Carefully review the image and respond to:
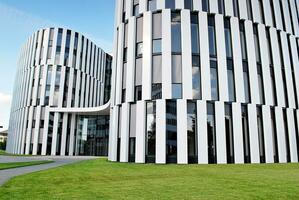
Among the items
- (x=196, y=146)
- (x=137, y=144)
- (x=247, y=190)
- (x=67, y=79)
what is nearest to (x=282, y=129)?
(x=196, y=146)

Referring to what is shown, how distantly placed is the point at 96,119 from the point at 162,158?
89.1 feet

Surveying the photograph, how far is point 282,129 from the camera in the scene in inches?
854

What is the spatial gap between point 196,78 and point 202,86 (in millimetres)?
896

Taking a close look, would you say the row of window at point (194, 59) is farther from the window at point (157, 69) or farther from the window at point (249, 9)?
the window at point (249, 9)

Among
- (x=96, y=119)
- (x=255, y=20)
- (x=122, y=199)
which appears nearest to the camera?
(x=122, y=199)

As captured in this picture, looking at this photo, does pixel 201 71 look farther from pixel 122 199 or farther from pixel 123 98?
pixel 122 199

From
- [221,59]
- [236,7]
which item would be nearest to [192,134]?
[221,59]

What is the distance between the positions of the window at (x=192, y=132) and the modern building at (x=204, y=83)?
76 mm

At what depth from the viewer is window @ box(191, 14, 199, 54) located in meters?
20.8

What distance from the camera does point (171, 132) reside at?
19.0m

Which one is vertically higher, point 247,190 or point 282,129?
point 282,129

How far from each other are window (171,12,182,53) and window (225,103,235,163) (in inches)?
247

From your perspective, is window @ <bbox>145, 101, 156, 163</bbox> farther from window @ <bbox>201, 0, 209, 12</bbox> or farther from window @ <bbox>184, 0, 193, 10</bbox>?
window @ <bbox>201, 0, 209, 12</bbox>

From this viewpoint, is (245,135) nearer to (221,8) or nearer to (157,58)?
(157,58)
